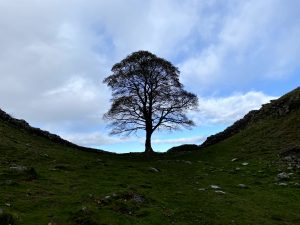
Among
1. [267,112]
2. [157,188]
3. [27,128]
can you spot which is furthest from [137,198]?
[267,112]

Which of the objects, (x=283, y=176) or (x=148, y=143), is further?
(x=148, y=143)

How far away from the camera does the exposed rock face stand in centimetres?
5306

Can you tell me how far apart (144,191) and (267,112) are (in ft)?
118

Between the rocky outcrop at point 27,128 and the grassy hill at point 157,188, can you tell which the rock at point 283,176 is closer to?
the grassy hill at point 157,188

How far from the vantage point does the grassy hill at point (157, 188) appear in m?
19.8

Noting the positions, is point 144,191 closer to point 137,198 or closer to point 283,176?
point 137,198

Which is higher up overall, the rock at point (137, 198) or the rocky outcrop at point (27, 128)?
the rocky outcrop at point (27, 128)

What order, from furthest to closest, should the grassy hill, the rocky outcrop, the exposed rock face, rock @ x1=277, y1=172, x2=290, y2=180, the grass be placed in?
the exposed rock face
the rocky outcrop
rock @ x1=277, y1=172, x2=290, y2=180
the grassy hill
the grass

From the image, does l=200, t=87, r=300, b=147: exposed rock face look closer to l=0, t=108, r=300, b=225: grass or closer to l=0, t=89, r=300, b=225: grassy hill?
l=0, t=89, r=300, b=225: grassy hill

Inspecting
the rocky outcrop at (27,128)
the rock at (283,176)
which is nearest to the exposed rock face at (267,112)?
the rock at (283,176)

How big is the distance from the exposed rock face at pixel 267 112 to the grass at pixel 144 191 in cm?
1068

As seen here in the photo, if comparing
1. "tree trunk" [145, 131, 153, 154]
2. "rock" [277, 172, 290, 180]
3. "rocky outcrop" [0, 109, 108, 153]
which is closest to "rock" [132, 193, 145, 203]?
"rock" [277, 172, 290, 180]

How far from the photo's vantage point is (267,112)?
57312 mm

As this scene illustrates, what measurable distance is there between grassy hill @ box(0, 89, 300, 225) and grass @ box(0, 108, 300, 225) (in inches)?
1.7
